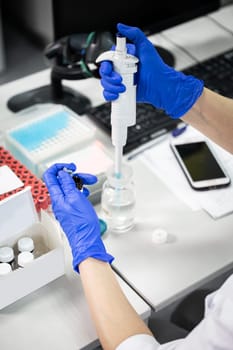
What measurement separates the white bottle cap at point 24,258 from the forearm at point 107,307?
0.12 m

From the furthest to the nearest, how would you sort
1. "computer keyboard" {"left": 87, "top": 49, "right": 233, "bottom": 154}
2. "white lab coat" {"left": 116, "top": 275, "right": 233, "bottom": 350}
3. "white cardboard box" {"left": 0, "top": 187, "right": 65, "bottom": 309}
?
"computer keyboard" {"left": 87, "top": 49, "right": 233, "bottom": 154}
"white cardboard box" {"left": 0, "top": 187, "right": 65, "bottom": 309}
"white lab coat" {"left": 116, "top": 275, "right": 233, "bottom": 350}

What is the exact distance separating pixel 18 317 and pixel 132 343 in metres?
0.24

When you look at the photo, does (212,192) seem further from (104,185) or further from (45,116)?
(45,116)

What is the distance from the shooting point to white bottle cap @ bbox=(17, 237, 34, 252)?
3.63 ft

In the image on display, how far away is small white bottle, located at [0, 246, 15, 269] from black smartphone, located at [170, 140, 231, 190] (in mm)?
442

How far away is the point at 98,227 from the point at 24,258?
15 centimetres

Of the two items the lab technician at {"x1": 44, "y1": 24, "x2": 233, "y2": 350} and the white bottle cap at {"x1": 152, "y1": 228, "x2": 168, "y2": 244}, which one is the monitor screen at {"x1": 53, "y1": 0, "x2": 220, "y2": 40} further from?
the white bottle cap at {"x1": 152, "y1": 228, "x2": 168, "y2": 244}

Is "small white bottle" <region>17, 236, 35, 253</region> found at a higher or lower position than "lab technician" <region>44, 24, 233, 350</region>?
lower

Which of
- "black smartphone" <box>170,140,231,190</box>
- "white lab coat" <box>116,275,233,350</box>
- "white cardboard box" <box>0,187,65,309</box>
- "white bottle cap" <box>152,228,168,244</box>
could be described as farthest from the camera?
"black smartphone" <box>170,140,231,190</box>

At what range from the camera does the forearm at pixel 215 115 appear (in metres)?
1.29

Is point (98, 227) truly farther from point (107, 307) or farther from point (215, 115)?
point (215, 115)

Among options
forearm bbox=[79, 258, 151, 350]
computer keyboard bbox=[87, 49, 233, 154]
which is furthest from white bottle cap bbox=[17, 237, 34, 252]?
computer keyboard bbox=[87, 49, 233, 154]

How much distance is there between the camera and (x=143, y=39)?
1229 mm

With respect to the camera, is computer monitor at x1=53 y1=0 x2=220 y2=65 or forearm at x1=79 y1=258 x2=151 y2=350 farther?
computer monitor at x1=53 y1=0 x2=220 y2=65
